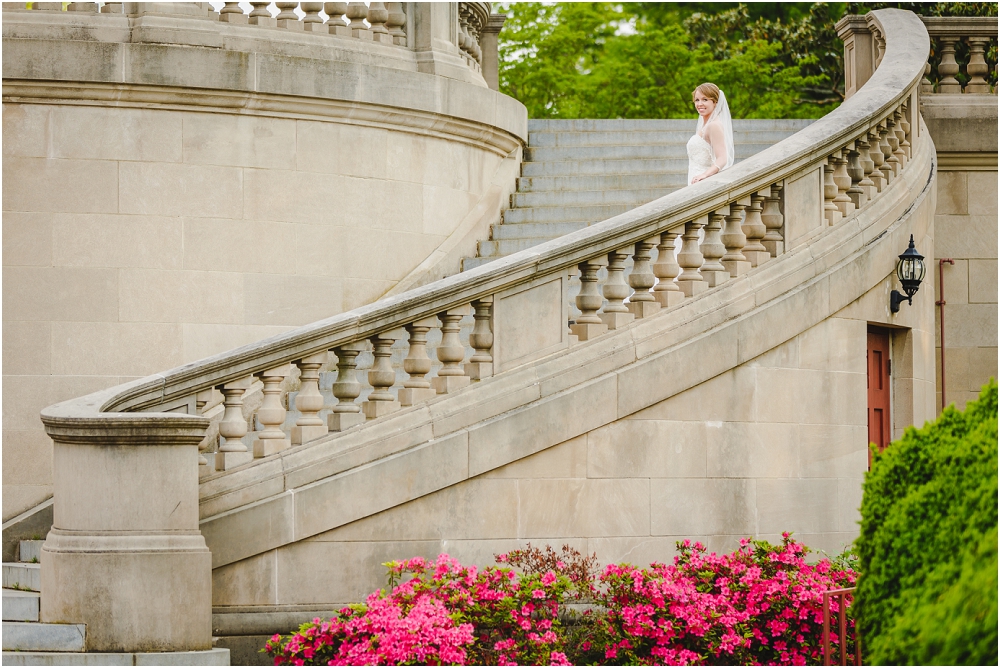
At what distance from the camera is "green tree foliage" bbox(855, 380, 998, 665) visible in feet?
14.6

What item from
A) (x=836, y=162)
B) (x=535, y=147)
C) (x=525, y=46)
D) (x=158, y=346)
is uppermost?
(x=525, y=46)

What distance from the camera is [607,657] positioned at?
7523mm

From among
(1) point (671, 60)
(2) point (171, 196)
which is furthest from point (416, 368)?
(1) point (671, 60)

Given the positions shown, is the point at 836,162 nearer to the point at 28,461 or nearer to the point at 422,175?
the point at 422,175

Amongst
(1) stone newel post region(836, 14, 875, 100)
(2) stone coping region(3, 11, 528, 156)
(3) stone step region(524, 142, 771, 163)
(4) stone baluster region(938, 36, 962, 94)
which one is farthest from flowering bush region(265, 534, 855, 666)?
(1) stone newel post region(836, 14, 875, 100)

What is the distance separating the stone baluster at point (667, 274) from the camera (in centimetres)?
841

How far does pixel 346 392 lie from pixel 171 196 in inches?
122

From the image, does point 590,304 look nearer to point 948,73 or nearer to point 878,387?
point 878,387

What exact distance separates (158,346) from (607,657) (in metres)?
4.51

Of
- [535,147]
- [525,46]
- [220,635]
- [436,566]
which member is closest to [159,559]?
[220,635]

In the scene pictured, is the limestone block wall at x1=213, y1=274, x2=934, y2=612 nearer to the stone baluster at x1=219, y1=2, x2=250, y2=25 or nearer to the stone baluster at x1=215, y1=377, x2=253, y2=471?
the stone baluster at x1=215, y1=377, x2=253, y2=471

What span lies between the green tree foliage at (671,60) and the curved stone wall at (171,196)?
12.7 m

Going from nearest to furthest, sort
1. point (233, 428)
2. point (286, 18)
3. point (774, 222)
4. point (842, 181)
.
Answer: point (233, 428)
point (774, 222)
point (842, 181)
point (286, 18)

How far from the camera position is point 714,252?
28.3 ft
